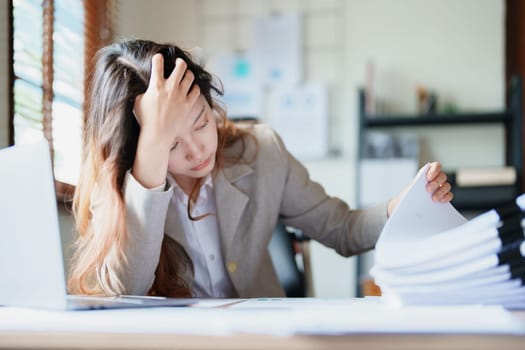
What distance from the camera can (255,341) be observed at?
17.1 inches

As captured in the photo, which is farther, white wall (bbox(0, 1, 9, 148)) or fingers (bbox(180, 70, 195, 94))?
white wall (bbox(0, 1, 9, 148))

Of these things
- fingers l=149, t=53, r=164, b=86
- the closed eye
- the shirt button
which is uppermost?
fingers l=149, t=53, r=164, b=86

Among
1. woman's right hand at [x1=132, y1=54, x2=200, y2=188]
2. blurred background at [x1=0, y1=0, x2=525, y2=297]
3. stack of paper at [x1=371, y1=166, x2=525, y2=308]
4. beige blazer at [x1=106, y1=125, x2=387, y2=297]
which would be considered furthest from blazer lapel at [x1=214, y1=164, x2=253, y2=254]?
blurred background at [x1=0, y1=0, x2=525, y2=297]

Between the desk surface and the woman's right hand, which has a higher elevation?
the woman's right hand

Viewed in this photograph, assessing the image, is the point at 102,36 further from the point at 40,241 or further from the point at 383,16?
the point at 40,241

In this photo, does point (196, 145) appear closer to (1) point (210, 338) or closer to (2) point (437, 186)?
(2) point (437, 186)

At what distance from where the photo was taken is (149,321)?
49cm

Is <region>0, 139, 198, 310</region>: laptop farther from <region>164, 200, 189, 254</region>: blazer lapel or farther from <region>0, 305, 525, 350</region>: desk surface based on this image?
<region>164, 200, 189, 254</region>: blazer lapel

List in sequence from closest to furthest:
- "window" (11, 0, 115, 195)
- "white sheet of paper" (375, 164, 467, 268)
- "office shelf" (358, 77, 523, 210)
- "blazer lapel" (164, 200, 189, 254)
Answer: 1. "white sheet of paper" (375, 164, 467, 268)
2. "blazer lapel" (164, 200, 189, 254)
3. "window" (11, 0, 115, 195)
4. "office shelf" (358, 77, 523, 210)

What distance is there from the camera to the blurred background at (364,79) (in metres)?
3.26

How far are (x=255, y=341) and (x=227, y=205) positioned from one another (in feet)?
2.61

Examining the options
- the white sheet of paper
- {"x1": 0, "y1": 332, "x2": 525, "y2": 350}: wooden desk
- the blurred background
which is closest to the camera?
{"x1": 0, "y1": 332, "x2": 525, "y2": 350}: wooden desk

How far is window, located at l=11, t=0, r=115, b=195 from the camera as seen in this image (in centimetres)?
176

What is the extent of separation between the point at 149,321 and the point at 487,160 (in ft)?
10.1
